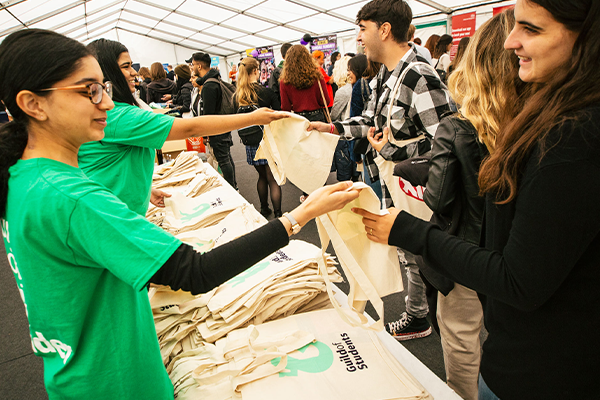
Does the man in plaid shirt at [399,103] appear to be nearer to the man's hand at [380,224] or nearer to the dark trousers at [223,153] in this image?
the man's hand at [380,224]

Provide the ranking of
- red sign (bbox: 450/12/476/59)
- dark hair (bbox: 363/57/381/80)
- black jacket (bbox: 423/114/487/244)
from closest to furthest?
black jacket (bbox: 423/114/487/244)
dark hair (bbox: 363/57/381/80)
red sign (bbox: 450/12/476/59)

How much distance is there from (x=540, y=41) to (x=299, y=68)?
3279 mm

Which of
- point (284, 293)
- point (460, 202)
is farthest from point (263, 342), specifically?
point (460, 202)

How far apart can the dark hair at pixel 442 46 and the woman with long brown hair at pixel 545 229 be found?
4280 millimetres

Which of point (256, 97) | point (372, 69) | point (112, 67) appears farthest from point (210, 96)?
point (112, 67)

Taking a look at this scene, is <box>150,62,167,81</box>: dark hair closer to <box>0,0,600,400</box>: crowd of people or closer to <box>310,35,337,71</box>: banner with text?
<box>0,0,600,400</box>: crowd of people

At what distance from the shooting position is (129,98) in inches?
60.8

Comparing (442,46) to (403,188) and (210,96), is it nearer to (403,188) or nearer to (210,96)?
(210,96)

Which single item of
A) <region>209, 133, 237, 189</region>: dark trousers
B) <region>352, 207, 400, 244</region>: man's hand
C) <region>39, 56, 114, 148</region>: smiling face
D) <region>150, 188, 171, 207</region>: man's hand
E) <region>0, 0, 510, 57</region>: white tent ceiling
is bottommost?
<region>209, 133, 237, 189</region>: dark trousers

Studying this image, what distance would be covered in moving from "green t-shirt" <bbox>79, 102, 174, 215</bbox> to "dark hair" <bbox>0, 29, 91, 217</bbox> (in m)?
0.56

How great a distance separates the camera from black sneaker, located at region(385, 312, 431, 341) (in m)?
2.14

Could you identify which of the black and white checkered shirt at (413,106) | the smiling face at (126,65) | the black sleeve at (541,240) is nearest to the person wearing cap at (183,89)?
the smiling face at (126,65)

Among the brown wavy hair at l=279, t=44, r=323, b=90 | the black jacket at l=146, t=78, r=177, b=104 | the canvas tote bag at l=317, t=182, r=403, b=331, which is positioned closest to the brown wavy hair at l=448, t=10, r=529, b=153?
the canvas tote bag at l=317, t=182, r=403, b=331

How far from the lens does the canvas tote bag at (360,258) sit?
3.24 feet
